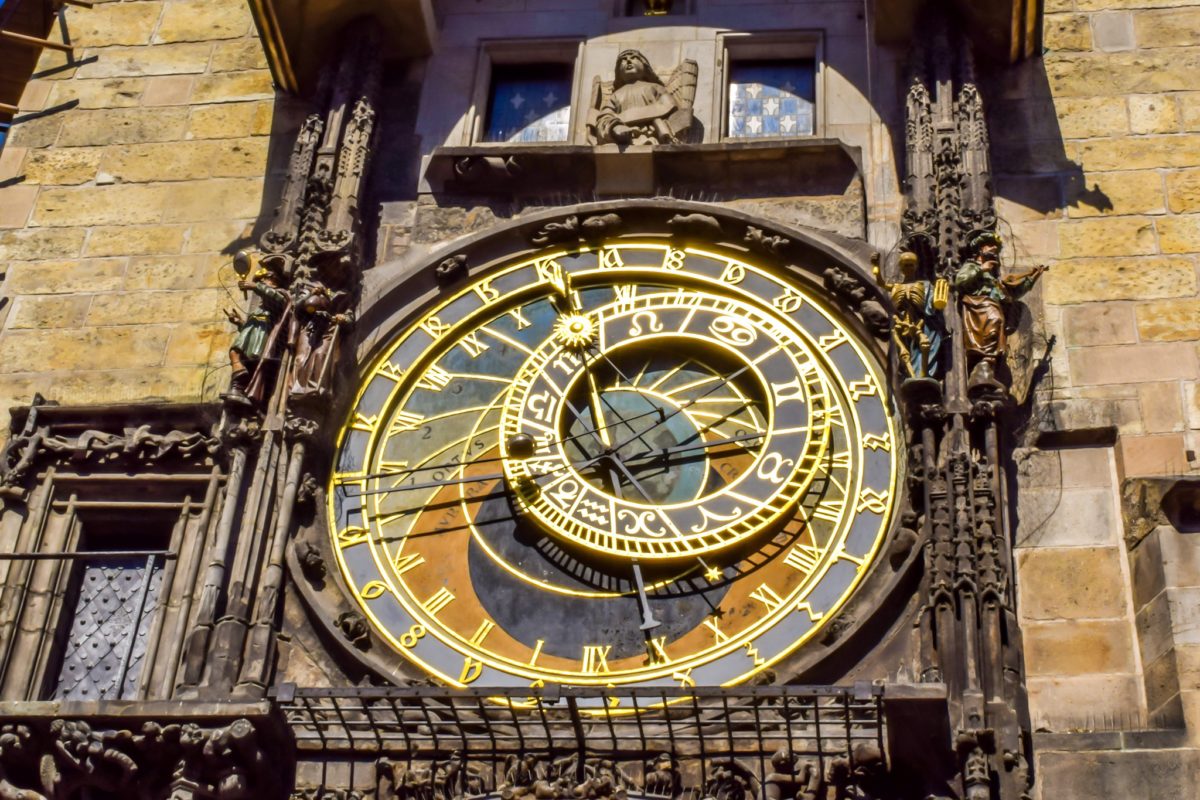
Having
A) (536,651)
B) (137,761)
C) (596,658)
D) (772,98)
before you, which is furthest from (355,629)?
(772,98)

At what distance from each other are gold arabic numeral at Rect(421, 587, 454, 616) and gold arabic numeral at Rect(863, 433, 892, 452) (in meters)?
2.35

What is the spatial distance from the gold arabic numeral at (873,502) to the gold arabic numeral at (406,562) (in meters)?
2.33

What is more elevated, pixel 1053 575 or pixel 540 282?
pixel 540 282

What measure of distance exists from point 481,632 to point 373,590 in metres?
0.65

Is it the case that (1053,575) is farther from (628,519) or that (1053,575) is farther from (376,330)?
(376,330)

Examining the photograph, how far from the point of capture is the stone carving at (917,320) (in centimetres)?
1212

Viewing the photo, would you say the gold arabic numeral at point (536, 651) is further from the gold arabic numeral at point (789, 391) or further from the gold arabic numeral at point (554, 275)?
the gold arabic numeral at point (554, 275)

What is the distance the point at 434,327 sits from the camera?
13.3 m

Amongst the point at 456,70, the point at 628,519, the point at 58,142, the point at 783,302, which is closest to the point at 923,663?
the point at 628,519

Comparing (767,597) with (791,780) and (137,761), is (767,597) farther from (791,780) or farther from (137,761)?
(137,761)

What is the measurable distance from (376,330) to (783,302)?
2.33m

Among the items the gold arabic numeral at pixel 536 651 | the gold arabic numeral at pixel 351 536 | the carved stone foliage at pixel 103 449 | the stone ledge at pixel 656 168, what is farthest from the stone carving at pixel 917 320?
the carved stone foliage at pixel 103 449

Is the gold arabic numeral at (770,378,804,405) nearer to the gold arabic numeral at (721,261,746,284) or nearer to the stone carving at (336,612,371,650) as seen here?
the gold arabic numeral at (721,261,746,284)

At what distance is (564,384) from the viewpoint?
42.4ft
